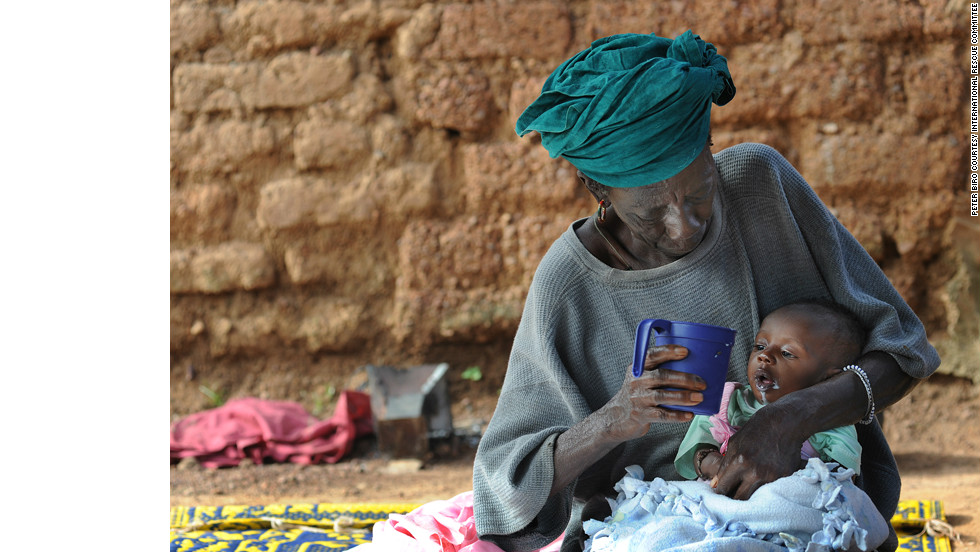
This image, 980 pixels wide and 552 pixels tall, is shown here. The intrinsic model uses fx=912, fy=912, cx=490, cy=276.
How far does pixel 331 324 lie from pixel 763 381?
10.7 feet

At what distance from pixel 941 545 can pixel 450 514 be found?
1.60 m

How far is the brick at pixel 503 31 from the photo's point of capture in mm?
4562

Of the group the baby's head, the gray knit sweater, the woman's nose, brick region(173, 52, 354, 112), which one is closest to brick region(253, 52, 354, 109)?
brick region(173, 52, 354, 112)

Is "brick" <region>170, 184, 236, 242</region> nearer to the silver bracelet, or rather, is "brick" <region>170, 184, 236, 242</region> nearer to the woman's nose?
the woman's nose

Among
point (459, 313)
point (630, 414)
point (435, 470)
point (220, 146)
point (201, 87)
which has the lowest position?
point (435, 470)

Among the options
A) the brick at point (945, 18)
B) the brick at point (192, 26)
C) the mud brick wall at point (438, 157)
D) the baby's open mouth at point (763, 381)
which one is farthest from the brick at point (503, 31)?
the baby's open mouth at point (763, 381)

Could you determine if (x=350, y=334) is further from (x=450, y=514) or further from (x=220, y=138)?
(x=450, y=514)

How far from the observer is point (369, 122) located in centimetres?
478

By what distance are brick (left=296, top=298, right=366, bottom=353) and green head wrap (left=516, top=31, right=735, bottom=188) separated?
123 inches

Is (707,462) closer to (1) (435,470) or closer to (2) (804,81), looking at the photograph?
(1) (435,470)

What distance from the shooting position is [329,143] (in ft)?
15.6

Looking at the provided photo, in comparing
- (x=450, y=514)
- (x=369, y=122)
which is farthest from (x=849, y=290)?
(x=369, y=122)

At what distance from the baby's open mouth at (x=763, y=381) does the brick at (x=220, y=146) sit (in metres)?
3.40

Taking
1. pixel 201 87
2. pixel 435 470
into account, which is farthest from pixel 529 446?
pixel 201 87
